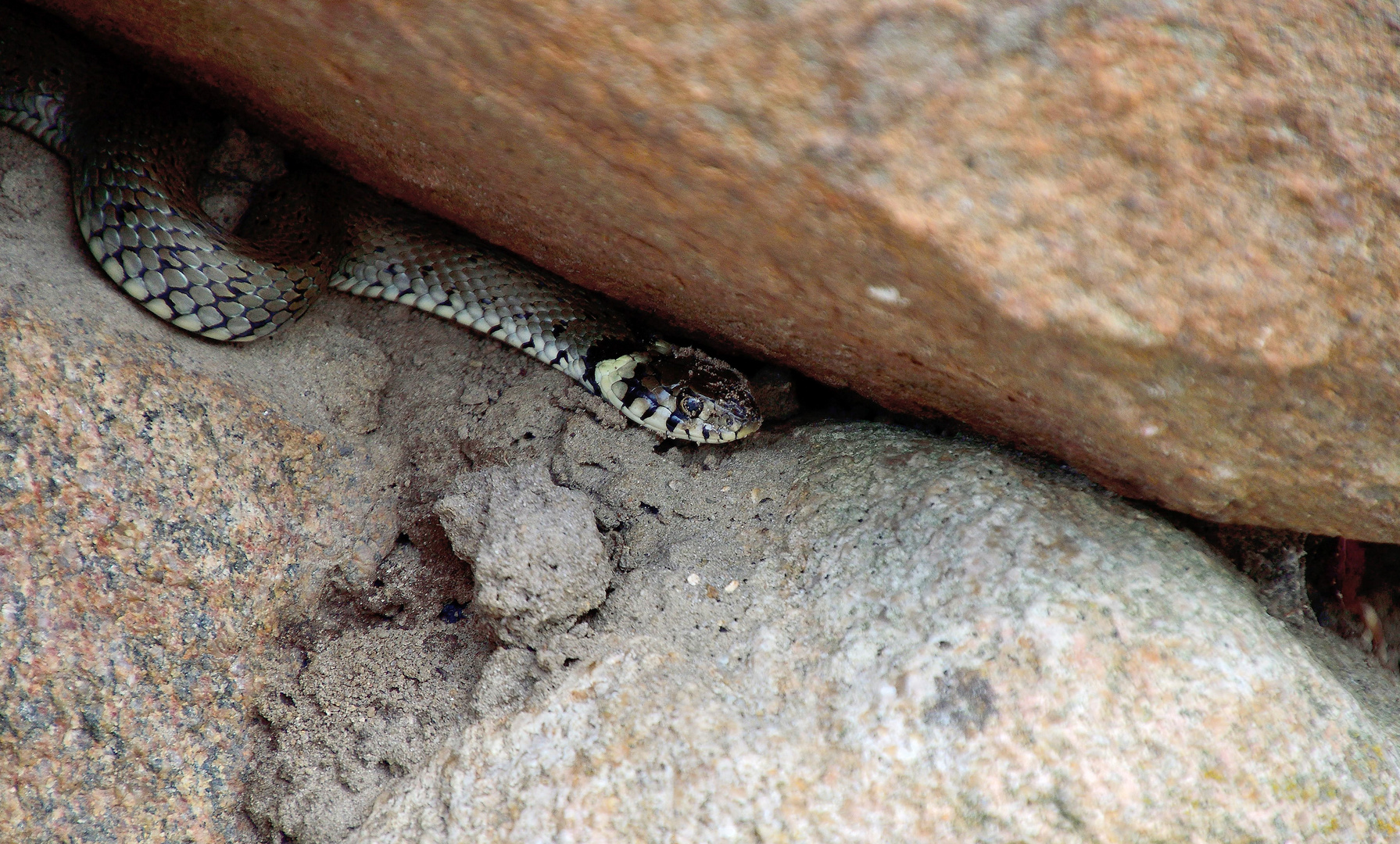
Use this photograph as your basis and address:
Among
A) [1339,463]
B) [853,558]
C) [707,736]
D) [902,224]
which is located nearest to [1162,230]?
[902,224]

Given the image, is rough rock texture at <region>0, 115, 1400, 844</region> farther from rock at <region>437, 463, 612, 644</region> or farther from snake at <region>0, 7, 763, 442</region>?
snake at <region>0, 7, 763, 442</region>

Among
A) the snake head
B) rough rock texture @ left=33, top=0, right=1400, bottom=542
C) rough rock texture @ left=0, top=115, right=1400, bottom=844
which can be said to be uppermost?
rough rock texture @ left=33, top=0, right=1400, bottom=542

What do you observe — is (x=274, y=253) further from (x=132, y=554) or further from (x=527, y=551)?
(x=527, y=551)

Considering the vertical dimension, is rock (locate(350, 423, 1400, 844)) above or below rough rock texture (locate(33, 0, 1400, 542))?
below

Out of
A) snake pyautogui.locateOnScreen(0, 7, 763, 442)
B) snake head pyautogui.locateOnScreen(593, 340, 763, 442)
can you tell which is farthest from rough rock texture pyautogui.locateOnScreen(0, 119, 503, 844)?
snake head pyautogui.locateOnScreen(593, 340, 763, 442)

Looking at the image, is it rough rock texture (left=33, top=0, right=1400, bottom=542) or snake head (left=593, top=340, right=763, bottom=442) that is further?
snake head (left=593, top=340, right=763, bottom=442)

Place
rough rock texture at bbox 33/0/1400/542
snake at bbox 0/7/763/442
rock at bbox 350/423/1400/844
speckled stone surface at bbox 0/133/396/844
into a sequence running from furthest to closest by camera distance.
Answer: snake at bbox 0/7/763/442 < speckled stone surface at bbox 0/133/396/844 < rock at bbox 350/423/1400/844 < rough rock texture at bbox 33/0/1400/542

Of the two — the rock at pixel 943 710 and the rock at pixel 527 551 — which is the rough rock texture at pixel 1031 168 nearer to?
the rock at pixel 943 710
